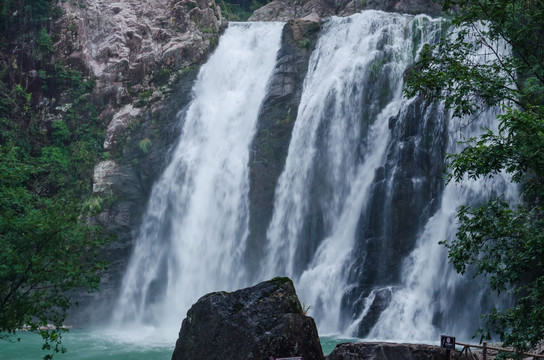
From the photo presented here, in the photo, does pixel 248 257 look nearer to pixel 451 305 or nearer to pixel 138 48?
pixel 451 305

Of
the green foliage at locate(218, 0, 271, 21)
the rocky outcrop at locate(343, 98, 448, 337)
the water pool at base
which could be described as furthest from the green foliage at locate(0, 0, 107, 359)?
the green foliage at locate(218, 0, 271, 21)

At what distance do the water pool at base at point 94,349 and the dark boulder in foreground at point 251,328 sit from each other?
770 centimetres

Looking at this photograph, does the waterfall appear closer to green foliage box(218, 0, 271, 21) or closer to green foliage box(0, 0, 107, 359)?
green foliage box(0, 0, 107, 359)

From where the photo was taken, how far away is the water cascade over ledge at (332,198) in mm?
20750

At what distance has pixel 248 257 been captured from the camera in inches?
1085

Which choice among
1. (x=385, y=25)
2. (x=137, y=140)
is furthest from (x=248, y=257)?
(x=385, y=25)

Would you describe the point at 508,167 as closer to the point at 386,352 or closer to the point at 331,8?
the point at 386,352

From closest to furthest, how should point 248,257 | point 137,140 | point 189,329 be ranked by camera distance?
point 189,329, point 248,257, point 137,140

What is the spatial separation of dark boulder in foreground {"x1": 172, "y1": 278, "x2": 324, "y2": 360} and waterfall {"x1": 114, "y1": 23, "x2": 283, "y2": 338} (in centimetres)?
1627

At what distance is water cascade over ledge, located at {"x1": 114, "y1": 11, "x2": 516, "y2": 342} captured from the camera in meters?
20.8

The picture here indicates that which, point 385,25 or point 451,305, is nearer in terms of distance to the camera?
point 451,305

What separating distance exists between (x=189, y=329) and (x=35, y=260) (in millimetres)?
3528

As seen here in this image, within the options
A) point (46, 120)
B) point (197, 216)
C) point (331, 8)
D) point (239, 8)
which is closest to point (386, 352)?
point (197, 216)

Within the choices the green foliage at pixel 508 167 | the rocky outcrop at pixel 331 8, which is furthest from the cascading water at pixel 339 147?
the green foliage at pixel 508 167
